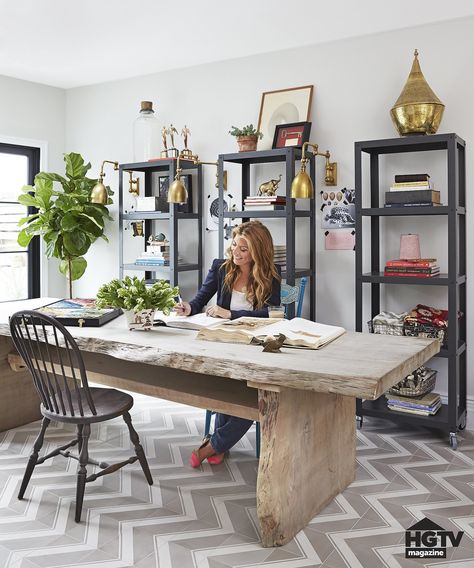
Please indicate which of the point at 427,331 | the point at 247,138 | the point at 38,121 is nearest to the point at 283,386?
the point at 427,331

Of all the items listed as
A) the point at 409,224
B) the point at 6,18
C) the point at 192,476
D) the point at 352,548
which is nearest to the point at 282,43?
the point at 409,224

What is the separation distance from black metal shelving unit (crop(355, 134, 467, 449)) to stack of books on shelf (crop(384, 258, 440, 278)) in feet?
0.16

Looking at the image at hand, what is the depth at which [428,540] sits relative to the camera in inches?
96.2

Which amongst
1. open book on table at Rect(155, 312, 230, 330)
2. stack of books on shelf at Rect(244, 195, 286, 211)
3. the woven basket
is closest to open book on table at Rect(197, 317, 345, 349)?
open book on table at Rect(155, 312, 230, 330)

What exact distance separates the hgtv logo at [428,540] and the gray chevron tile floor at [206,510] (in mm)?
34

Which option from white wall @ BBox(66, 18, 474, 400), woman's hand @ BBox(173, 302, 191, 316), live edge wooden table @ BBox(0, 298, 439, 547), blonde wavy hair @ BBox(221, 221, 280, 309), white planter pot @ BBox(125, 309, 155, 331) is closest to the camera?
live edge wooden table @ BBox(0, 298, 439, 547)

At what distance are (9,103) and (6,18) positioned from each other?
1.62m

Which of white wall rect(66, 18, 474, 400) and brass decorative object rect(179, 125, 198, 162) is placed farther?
brass decorative object rect(179, 125, 198, 162)

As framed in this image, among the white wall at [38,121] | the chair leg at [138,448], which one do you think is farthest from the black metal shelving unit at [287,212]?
the white wall at [38,121]

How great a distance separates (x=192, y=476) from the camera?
121 inches

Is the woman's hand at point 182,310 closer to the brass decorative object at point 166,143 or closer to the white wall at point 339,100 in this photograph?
the white wall at point 339,100

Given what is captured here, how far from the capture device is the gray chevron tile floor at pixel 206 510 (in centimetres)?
231

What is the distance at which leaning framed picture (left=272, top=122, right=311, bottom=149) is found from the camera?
14.0 feet

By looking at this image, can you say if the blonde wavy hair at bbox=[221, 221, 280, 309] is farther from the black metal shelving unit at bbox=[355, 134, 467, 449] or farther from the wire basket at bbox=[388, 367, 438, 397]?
the wire basket at bbox=[388, 367, 438, 397]
